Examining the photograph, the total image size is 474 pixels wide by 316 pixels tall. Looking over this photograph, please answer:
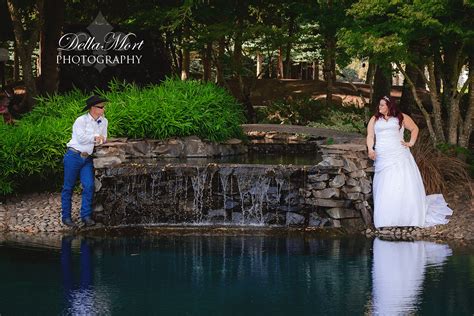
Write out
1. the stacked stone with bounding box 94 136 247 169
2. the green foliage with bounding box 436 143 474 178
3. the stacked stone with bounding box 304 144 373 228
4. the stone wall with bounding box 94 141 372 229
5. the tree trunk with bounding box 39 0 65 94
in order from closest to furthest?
the stacked stone with bounding box 304 144 373 228 < the stone wall with bounding box 94 141 372 229 < the green foliage with bounding box 436 143 474 178 < the stacked stone with bounding box 94 136 247 169 < the tree trunk with bounding box 39 0 65 94

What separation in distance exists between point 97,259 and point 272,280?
2.15 metres

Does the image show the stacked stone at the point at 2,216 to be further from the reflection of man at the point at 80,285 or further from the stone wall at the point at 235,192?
the reflection of man at the point at 80,285

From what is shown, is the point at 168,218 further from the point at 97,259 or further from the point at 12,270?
the point at 12,270

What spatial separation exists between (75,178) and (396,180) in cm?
424

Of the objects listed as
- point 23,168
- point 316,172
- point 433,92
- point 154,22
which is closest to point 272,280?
point 316,172

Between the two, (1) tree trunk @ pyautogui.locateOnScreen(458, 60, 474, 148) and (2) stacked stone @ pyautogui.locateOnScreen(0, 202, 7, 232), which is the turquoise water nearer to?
(2) stacked stone @ pyautogui.locateOnScreen(0, 202, 7, 232)

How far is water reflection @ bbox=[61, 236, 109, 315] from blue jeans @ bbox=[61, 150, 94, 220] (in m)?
1.23

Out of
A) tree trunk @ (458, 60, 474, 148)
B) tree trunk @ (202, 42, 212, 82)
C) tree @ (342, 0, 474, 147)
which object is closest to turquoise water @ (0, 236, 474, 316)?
tree @ (342, 0, 474, 147)

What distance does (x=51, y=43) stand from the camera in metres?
21.8

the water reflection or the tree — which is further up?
the tree

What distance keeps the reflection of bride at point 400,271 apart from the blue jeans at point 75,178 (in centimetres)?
380

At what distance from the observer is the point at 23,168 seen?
1298 centimetres

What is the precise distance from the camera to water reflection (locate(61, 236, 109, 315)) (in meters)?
7.55

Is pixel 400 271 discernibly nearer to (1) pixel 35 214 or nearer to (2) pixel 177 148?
(1) pixel 35 214
